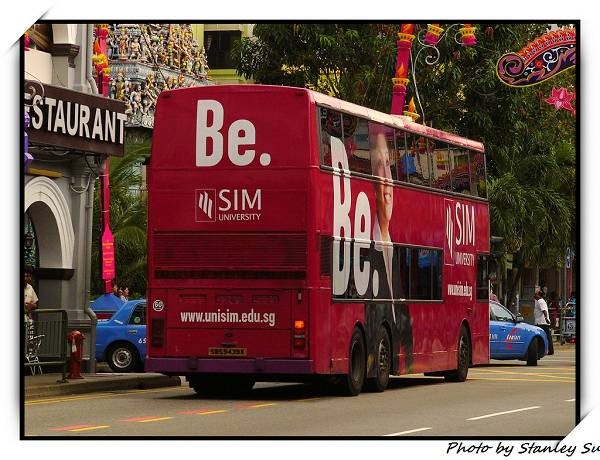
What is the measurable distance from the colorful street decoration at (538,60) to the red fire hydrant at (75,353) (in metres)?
8.37

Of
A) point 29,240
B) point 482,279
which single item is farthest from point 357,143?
point 29,240

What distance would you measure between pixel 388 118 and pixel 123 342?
25.1ft

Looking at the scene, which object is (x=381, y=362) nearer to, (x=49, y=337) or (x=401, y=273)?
(x=401, y=273)

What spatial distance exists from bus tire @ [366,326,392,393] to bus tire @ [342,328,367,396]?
1.80ft

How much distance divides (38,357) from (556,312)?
130ft

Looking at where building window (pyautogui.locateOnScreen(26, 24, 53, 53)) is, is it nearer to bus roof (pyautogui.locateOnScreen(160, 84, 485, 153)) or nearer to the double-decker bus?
bus roof (pyautogui.locateOnScreen(160, 84, 485, 153))

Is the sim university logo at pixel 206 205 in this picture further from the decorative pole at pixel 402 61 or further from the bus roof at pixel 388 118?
the decorative pole at pixel 402 61

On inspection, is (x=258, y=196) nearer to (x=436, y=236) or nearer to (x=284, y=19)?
(x=436, y=236)

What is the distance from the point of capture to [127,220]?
48500 mm

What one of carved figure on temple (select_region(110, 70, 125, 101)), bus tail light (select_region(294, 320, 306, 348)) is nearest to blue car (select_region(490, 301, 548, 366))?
bus tail light (select_region(294, 320, 306, 348))

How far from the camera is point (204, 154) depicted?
24172 mm

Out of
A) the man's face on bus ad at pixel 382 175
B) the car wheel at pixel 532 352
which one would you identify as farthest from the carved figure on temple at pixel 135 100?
the man's face on bus ad at pixel 382 175

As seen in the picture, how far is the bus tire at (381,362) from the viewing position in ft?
86.6

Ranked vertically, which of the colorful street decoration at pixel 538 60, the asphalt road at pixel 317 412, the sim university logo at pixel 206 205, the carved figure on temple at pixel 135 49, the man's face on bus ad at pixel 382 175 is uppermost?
the carved figure on temple at pixel 135 49
